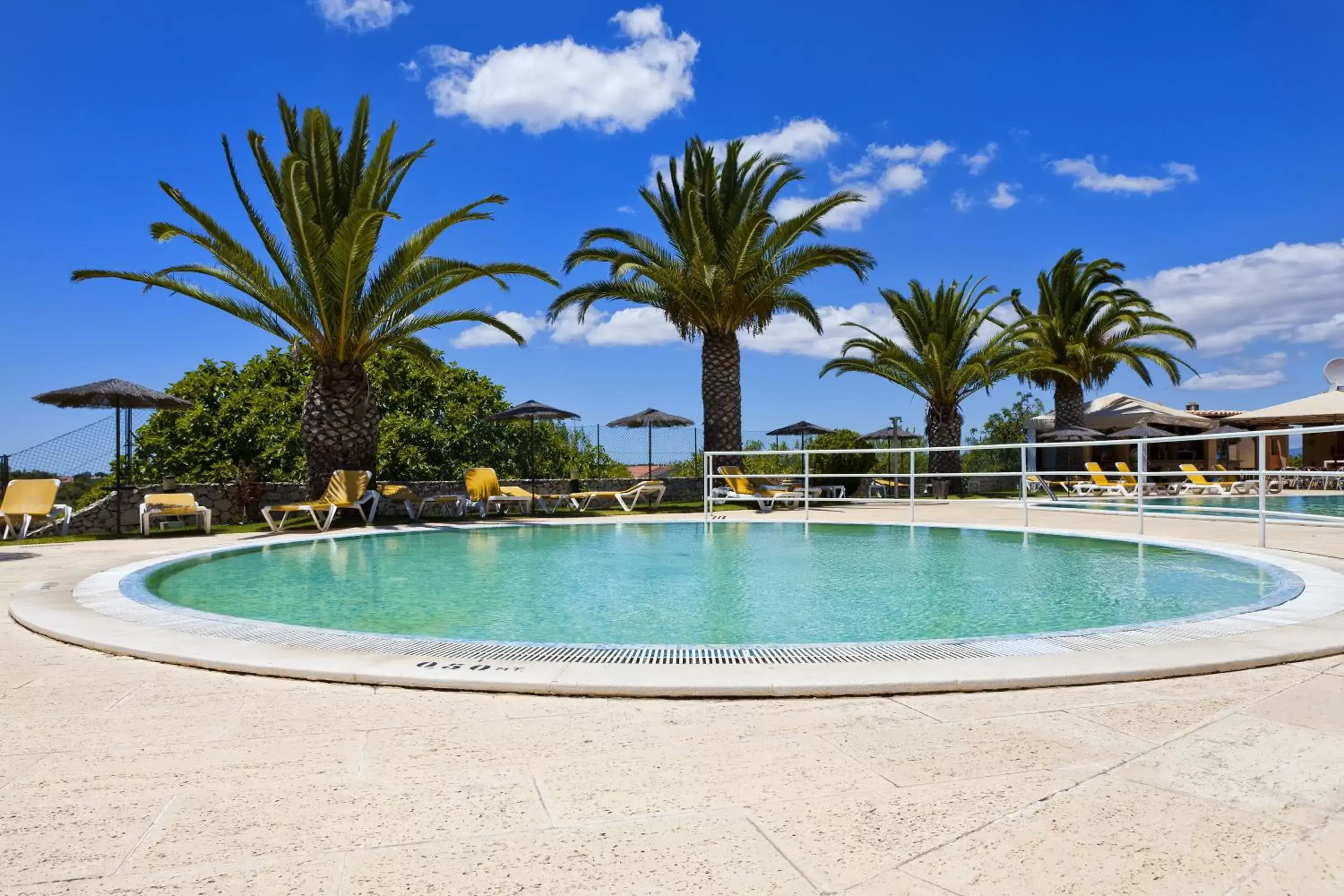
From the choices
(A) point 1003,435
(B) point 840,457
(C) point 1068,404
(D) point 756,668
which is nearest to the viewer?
(D) point 756,668

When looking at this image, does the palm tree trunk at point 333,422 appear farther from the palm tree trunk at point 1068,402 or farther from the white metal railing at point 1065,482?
the palm tree trunk at point 1068,402

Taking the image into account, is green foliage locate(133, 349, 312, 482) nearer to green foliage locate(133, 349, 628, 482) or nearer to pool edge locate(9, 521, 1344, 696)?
green foliage locate(133, 349, 628, 482)

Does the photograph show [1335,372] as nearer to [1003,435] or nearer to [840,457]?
[1003,435]

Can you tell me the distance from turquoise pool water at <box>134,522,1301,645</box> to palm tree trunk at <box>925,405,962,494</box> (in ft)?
43.4

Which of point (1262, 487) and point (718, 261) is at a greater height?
point (718, 261)

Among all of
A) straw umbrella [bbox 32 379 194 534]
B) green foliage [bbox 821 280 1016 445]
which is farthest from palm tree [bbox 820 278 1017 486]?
straw umbrella [bbox 32 379 194 534]

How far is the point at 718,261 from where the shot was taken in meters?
18.4

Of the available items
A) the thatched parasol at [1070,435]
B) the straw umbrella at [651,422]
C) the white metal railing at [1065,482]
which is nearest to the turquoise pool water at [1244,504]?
the white metal railing at [1065,482]

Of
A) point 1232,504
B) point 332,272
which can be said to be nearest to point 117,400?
point 332,272

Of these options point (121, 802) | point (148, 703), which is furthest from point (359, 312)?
point (121, 802)

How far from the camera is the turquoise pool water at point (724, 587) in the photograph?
5.44 m

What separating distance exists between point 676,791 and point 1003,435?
119 feet

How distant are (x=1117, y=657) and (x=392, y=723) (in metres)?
3.36

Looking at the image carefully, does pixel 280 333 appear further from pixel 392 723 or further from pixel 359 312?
pixel 392 723
